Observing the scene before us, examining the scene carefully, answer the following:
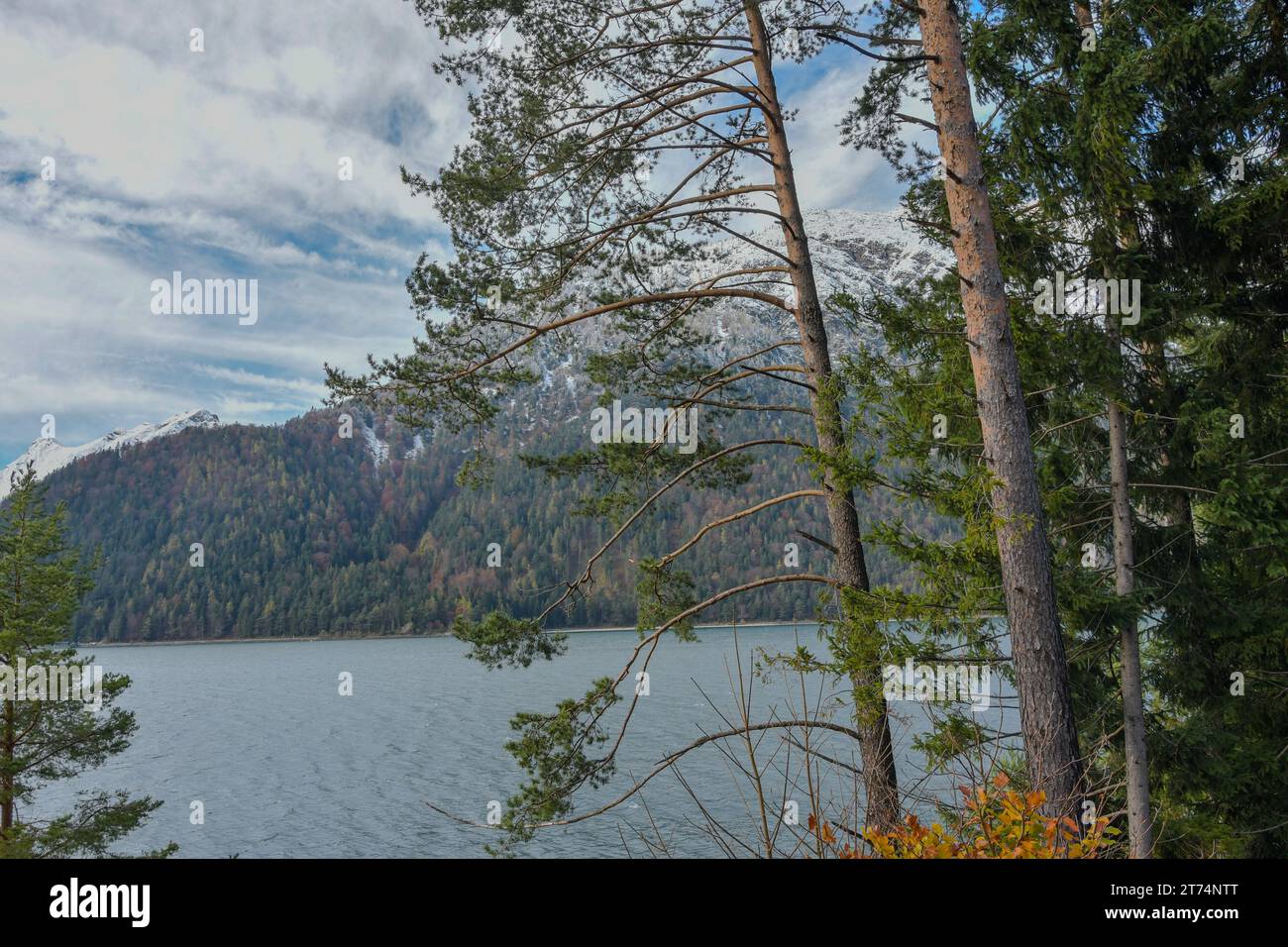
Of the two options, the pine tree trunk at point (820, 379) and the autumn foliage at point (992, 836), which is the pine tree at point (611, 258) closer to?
the pine tree trunk at point (820, 379)

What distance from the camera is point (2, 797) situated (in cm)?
1366

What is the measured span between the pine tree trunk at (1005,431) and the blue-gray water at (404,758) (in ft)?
3.33

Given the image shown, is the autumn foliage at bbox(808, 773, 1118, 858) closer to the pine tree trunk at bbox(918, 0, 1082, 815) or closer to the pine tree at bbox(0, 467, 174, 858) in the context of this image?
the pine tree trunk at bbox(918, 0, 1082, 815)

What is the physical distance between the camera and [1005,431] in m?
4.96

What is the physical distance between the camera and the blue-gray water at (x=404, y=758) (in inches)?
835

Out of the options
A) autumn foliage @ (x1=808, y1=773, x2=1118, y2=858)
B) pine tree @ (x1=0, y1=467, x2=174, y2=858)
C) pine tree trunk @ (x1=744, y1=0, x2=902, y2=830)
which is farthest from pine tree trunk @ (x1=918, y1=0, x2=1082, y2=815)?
pine tree @ (x1=0, y1=467, x2=174, y2=858)

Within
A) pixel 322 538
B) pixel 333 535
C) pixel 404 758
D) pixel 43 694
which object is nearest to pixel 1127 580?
pixel 43 694

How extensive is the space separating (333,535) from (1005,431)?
12656cm

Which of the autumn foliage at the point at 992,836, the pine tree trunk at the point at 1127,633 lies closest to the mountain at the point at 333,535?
the pine tree trunk at the point at 1127,633

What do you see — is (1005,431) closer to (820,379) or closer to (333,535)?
(820,379)

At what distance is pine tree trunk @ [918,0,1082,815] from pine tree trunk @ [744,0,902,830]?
142cm
